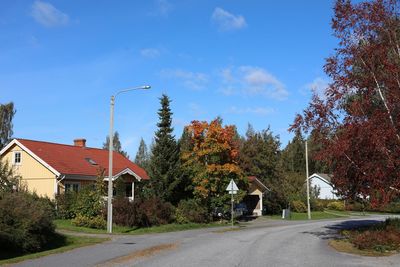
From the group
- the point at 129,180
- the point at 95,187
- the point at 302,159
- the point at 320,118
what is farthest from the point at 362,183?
the point at 302,159

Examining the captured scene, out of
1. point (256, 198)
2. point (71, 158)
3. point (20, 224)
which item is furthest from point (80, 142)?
point (20, 224)

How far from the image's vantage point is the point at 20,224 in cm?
1812

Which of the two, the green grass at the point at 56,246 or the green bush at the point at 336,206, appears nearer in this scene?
the green grass at the point at 56,246

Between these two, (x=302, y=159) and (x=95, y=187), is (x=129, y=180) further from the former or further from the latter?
(x=302, y=159)

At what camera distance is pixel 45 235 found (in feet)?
67.4

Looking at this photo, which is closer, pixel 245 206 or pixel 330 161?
pixel 330 161

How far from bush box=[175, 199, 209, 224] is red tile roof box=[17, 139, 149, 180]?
22.7 ft

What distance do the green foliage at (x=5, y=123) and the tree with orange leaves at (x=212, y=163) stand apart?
38.2m

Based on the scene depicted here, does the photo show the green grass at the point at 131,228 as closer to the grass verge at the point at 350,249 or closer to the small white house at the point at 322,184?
the grass verge at the point at 350,249

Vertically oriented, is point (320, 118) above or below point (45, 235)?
above

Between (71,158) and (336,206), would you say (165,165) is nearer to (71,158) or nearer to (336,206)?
(71,158)

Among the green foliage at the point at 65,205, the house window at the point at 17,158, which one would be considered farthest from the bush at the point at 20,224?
the house window at the point at 17,158

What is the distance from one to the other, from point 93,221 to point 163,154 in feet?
34.2

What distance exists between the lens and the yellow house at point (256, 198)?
51.3 metres
